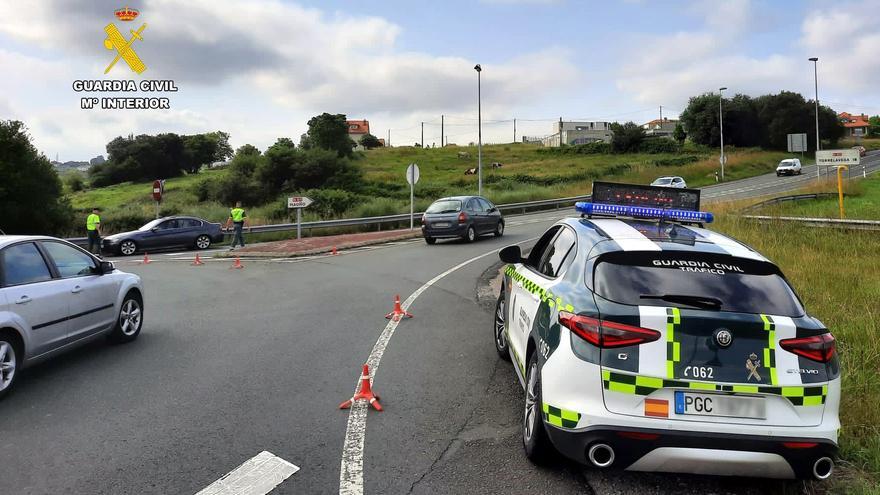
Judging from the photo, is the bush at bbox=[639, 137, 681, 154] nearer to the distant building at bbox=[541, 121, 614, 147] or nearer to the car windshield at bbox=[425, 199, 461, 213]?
the distant building at bbox=[541, 121, 614, 147]

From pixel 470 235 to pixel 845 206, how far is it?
44.3ft

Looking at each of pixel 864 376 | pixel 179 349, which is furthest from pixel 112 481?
pixel 864 376

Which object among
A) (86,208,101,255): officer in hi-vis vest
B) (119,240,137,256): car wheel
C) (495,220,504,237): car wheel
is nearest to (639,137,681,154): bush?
(495,220,504,237): car wheel

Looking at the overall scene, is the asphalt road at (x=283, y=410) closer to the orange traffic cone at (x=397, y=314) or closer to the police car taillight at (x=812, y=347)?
the orange traffic cone at (x=397, y=314)

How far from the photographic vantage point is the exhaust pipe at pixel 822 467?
128 inches

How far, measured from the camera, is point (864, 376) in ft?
17.4

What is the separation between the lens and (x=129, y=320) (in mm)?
7574

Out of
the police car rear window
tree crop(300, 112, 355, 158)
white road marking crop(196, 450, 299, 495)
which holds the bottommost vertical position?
white road marking crop(196, 450, 299, 495)

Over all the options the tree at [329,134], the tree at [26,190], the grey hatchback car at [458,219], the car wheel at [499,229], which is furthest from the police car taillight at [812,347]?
the tree at [329,134]

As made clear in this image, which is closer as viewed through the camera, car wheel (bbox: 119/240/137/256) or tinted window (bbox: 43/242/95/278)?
tinted window (bbox: 43/242/95/278)

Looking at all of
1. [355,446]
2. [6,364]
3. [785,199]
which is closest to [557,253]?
[355,446]

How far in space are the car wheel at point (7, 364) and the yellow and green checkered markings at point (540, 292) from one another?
4.63 meters

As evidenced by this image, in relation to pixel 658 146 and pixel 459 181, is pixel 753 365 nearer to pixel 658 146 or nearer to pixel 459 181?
pixel 459 181

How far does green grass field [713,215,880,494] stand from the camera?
13.0 feet
